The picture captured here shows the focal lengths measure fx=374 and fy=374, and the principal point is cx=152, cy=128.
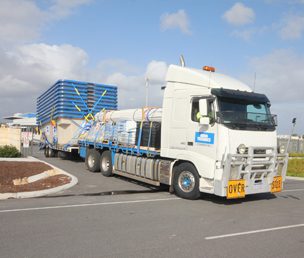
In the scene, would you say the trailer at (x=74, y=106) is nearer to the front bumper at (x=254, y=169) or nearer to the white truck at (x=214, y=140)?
the white truck at (x=214, y=140)

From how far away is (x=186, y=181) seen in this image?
10.4m

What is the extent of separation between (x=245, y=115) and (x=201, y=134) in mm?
1281

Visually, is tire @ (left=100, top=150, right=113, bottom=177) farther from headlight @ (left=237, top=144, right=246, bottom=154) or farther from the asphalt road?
headlight @ (left=237, top=144, right=246, bottom=154)

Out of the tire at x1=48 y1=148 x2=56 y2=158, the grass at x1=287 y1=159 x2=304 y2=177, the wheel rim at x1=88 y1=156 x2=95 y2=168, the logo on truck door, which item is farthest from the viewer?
the tire at x1=48 y1=148 x2=56 y2=158

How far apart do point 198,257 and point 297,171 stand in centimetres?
1749

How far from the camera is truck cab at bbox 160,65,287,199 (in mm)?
9422

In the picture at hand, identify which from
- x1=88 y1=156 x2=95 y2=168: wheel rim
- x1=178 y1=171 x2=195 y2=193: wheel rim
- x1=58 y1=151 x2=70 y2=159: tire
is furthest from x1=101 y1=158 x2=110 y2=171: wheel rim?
x1=58 y1=151 x2=70 y2=159: tire

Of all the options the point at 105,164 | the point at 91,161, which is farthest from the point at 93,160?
the point at 105,164

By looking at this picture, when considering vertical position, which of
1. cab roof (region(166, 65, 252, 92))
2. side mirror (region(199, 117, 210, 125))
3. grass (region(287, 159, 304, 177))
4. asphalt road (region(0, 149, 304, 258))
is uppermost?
cab roof (region(166, 65, 252, 92))

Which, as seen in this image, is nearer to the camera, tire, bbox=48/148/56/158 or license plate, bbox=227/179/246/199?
license plate, bbox=227/179/246/199

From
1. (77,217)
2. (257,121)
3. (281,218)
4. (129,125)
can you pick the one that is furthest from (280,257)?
(129,125)

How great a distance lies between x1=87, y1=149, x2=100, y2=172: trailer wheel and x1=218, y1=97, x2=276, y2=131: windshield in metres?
7.73

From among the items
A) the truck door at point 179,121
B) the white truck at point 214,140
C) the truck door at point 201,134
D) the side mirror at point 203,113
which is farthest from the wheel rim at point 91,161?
the side mirror at point 203,113

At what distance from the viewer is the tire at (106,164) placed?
49.0ft
